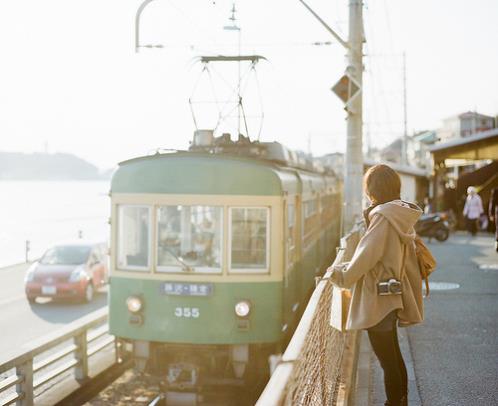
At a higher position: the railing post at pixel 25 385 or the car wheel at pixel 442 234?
the car wheel at pixel 442 234

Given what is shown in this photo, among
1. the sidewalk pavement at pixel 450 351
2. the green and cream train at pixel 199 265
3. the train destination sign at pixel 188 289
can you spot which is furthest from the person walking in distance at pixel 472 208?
the train destination sign at pixel 188 289

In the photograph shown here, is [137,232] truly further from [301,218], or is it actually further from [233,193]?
[301,218]

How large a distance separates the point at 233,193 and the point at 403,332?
253 cm

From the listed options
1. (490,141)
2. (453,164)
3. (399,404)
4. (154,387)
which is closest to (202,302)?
(154,387)

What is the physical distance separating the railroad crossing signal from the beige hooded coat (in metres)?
7.35

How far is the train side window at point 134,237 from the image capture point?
7.97 meters

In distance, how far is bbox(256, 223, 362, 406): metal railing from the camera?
2.48 meters

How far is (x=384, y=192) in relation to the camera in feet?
13.8

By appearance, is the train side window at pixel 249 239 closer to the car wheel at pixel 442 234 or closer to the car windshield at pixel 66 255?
the car windshield at pixel 66 255

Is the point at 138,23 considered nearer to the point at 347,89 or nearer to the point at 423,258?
the point at 347,89

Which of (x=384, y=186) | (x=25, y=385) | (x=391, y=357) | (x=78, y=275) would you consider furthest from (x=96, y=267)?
(x=384, y=186)

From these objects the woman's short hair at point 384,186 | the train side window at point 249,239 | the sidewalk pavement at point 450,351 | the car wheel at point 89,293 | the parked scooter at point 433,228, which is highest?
the woman's short hair at point 384,186

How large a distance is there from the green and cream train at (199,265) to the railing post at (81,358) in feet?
4.46

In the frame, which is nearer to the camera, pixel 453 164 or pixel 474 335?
pixel 474 335
